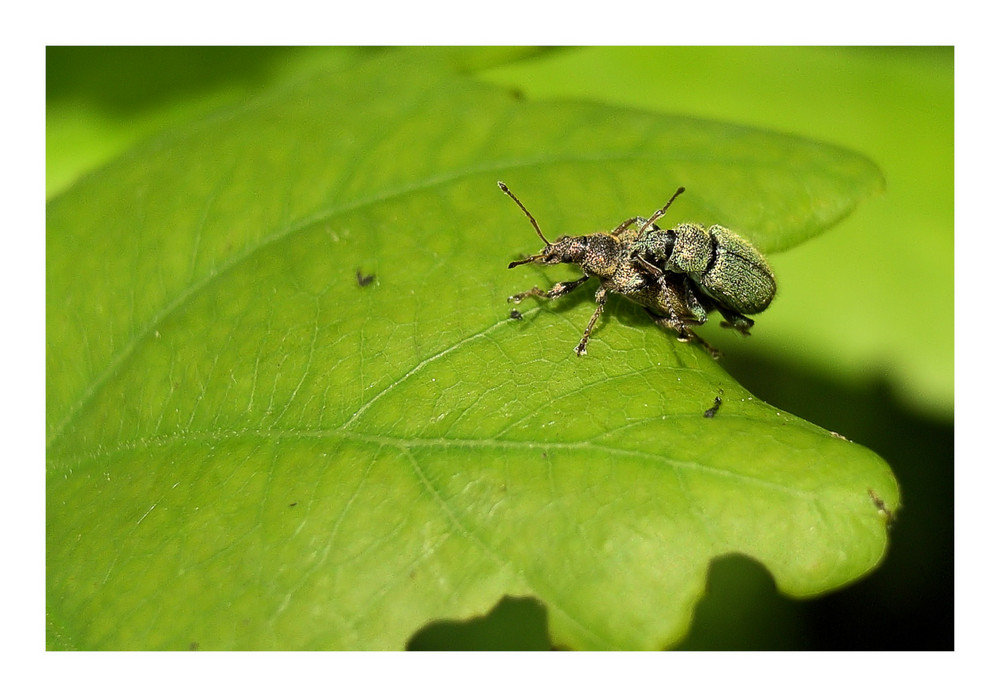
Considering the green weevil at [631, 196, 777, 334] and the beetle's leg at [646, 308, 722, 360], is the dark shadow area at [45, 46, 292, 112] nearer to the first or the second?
the green weevil at [631, 196, 777, 334]

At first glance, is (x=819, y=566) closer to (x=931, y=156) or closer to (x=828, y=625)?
(x=828, y=625)

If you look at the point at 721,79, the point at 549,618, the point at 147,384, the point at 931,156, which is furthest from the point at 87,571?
the point at 931,156

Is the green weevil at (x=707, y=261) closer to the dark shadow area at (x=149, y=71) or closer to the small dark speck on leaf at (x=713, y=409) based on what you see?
the small dark speck on leaf at (x=713, y=409)

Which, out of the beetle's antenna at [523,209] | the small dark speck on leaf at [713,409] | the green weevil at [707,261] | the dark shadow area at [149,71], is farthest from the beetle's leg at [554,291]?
the dark shadow area at [149,71]

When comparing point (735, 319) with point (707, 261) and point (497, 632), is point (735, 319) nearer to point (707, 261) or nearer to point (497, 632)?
point (707, 261)

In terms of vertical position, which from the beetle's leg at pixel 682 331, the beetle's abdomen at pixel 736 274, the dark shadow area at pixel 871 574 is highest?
the beetle's abdomen at pixel 736 274

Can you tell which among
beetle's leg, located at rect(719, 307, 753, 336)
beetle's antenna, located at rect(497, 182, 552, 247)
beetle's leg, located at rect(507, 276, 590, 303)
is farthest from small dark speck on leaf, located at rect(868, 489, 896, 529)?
beetle's leg, located at rect(719, 307, 753, 336)
